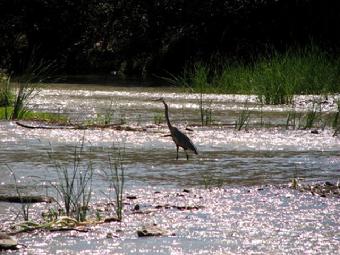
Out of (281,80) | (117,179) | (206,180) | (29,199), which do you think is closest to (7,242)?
(117,179)

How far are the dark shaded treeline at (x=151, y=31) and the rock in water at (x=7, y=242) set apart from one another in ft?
72.9

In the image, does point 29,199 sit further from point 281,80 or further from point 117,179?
point 281,80


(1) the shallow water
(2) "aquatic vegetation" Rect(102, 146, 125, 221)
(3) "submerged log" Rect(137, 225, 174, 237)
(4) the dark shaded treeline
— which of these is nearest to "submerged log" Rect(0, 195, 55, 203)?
(1) the shallow water

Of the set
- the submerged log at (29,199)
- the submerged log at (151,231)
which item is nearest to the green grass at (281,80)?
the submerged log at (29,199)

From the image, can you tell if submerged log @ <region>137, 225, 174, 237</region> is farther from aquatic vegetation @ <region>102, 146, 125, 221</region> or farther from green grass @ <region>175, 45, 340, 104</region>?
green grass @ <region>175, 45, 340, 104</region>

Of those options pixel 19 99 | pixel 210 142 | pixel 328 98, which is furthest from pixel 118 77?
pixel 210 142

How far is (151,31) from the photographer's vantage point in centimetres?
3519

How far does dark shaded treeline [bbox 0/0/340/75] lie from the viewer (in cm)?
3136

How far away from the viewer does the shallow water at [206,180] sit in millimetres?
5793

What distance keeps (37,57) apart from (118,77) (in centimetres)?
452

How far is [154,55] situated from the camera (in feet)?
111

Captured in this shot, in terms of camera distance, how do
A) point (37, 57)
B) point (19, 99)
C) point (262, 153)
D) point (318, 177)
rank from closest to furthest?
point (318, 177), point (262, 153), point (19, 99), point (37, 57)

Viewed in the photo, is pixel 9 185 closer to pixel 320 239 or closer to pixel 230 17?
pixel 320 239

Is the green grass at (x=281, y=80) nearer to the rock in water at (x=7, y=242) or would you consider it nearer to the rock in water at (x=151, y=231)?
the rock in water at (x=151, y=231)
